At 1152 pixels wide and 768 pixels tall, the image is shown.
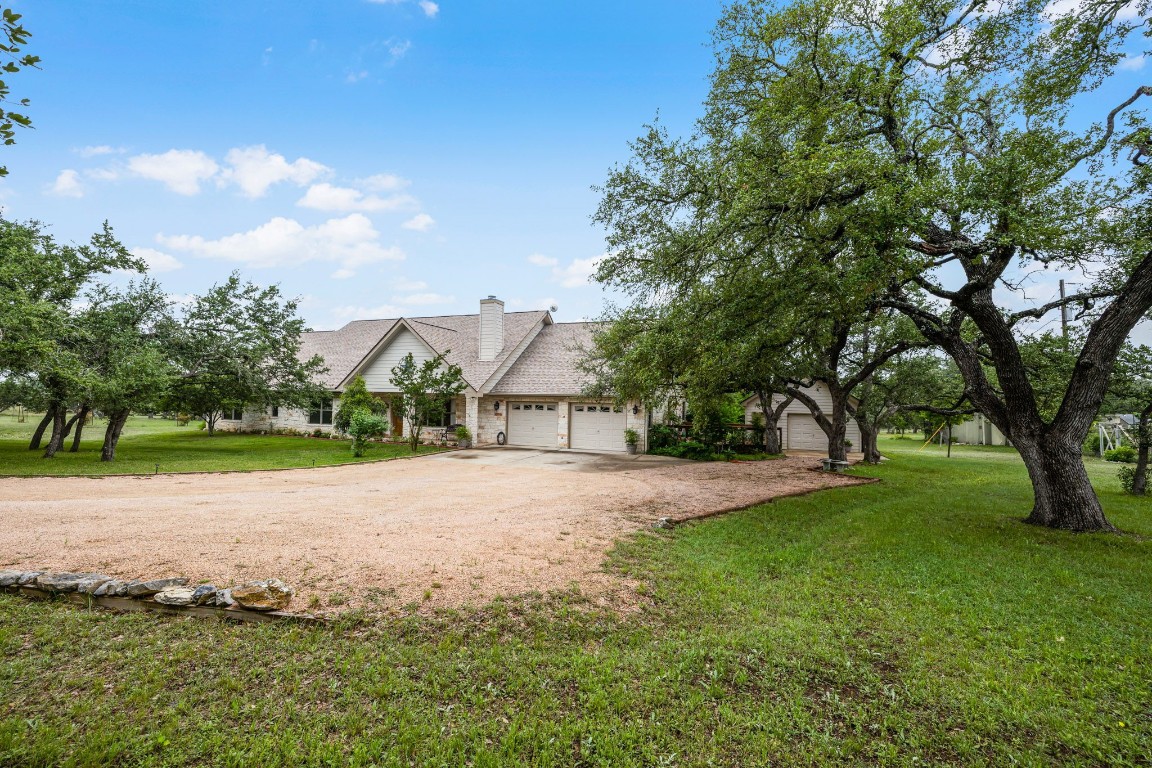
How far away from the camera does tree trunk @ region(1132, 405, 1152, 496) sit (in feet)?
38.7

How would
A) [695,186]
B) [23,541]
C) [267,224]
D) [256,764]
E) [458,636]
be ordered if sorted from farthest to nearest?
[267,224] < [695,186] < [23,541] < [458,636] < [256,764]

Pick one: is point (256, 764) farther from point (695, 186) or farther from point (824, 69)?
point (824, 69)

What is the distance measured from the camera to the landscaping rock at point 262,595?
4312 millimetres

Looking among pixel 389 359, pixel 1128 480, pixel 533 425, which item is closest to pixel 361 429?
pixel 389 359

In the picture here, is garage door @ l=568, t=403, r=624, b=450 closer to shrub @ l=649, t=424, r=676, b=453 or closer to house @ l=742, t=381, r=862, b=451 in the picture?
shrub @ l=649, t=424, r=676, b=453

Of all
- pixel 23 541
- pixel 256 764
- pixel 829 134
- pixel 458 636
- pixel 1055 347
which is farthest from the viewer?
pixel 1055 347

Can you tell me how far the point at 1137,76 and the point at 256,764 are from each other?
1349 cm

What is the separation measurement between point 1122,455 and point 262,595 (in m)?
29.5

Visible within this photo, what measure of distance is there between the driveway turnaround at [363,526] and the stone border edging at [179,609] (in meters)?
0.24

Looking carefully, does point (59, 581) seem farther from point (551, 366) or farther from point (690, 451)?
point (551, 366)

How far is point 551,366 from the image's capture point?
22047 millimetres

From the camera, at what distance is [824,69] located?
8188 mm

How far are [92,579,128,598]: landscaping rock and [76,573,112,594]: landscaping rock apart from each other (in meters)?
0.03

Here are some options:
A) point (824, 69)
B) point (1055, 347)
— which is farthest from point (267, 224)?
point (1055, 347)
